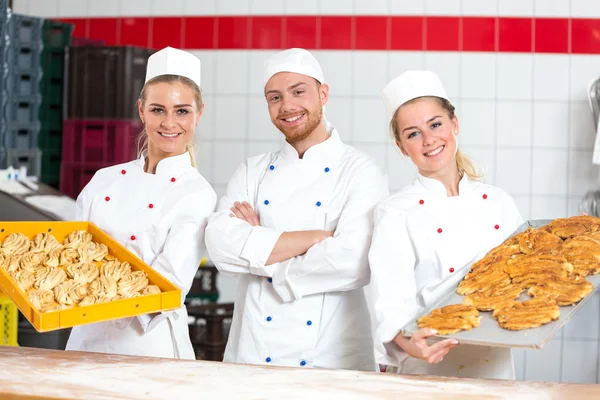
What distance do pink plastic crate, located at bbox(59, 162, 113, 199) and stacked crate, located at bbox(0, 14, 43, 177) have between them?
0.27m

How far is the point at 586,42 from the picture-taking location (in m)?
4.29

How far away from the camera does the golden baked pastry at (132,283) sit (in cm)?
187

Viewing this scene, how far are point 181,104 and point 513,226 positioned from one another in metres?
1.05

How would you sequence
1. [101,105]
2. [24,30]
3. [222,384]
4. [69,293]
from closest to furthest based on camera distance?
[222,384]
[69,293]
[24,30]
[101,105]

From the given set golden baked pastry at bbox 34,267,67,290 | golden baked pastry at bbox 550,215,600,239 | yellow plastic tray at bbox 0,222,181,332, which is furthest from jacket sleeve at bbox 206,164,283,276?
golden baked pastry at bbox 550,215,600,239

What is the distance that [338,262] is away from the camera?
1.99 metres

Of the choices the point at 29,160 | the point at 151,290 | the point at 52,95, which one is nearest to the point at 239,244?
the point at 151,290

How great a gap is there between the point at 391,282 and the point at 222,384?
1.90ft

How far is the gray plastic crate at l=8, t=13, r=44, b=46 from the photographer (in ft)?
12.9

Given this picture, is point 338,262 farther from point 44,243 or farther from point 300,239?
point 44,243

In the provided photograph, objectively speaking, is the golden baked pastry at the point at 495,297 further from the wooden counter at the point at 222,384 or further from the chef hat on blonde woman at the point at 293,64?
the chef hat on blonde woman at the point at 293,64

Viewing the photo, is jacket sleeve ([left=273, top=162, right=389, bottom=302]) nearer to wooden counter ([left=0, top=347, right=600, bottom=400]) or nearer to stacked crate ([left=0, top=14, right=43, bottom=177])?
wooden counter ([left=0, top=347, right=600, bottom=400])

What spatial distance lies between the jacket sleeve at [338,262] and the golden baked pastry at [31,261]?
2.12 feet

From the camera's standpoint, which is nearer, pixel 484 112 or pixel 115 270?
pixel 115 270
